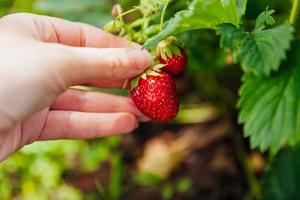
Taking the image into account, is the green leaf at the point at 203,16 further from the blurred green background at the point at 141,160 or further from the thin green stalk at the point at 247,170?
the thin green stalk at the point at 247,170

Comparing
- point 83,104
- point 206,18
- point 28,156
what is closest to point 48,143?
point 28,156

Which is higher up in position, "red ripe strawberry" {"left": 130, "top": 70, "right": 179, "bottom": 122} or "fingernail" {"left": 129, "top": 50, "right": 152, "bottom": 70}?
"fingernail" {"left": 129, "top": 50, "right": 152, "bottom": 70}

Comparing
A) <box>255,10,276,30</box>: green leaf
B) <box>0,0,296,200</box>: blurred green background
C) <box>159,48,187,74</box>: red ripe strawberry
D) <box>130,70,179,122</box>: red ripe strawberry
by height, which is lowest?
<box>0,0,296,200</box>: blurred green background

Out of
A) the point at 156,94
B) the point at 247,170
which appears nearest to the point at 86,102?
the point at 156,94

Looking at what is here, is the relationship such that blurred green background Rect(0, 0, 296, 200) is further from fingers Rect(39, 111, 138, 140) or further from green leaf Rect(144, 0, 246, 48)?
green leaf Rect(144, 0, 246, 48)

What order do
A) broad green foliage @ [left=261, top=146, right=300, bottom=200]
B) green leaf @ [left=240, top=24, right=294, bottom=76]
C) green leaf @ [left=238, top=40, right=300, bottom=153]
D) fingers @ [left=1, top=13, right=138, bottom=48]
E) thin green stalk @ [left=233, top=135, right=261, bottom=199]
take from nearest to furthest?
1. green leaf @ [left=240, top=24, right=294, bottom=76]
2. green leaf @ [left=238, top=40, right=300, bottom=153]
3. fingers @ [left=1, top=13, right=138, bottom=48]
4. broad green foliage @ [left=261, top=146, right=300, bottom=200]
5. thin green stalk @ [left=233, top=135, right=261, bottom=199]

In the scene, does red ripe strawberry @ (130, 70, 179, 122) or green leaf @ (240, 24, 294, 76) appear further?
red ripe strawberry @ (130, 70, 179, 122)

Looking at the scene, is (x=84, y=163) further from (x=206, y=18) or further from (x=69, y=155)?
(x=206, y=18)

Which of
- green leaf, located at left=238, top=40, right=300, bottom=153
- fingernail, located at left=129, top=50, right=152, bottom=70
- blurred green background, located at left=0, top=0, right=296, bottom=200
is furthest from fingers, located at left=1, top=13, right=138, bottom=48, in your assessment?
blurred green background, located at left=0, top=0, right=296, bottom=200
